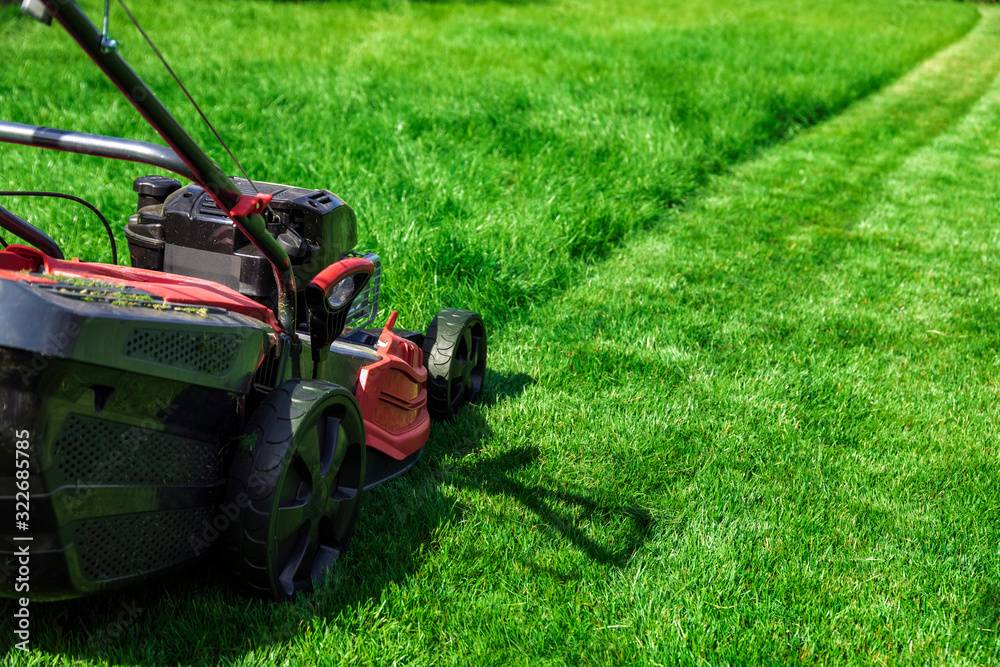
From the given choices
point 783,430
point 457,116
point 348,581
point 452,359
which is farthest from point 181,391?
point 457,116

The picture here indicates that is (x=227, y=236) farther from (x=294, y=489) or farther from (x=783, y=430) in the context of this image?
(x=783, y=430)

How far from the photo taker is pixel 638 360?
11.3 feet

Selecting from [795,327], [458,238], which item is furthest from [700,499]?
[458,238]

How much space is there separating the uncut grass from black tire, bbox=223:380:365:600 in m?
1.61


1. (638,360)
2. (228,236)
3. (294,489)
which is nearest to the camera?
(294,489)

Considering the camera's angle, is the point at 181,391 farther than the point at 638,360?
No

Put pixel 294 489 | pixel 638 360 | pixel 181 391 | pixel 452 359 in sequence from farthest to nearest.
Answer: pixel 638 360 < pixel 452 359 < pixel 294 489 < pixel 181 391

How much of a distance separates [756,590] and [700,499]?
0.43 meters

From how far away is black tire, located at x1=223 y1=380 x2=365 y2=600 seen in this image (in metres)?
1.76

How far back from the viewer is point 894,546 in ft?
7.68

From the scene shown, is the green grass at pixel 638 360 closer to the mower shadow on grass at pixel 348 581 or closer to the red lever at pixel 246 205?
the mower shadow on grass at pixel 348 581

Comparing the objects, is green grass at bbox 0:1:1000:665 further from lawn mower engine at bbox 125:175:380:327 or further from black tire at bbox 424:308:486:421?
lawn mower engine at bbox 125:175:380:327

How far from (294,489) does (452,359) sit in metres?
1.02

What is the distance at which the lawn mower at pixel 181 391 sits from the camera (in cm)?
140
